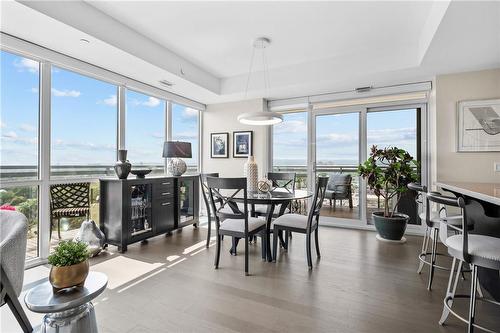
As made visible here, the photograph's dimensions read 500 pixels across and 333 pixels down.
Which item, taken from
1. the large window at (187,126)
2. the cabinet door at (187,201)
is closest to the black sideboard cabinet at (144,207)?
the cabinet door at (187,201)

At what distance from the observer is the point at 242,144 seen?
5199mm

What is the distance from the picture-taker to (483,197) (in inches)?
64.9

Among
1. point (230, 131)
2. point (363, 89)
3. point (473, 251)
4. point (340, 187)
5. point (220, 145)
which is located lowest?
point (473, 251)

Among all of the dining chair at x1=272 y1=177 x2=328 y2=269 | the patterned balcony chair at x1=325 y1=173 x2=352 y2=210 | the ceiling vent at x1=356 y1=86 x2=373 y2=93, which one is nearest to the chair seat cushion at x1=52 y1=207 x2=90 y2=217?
the dining chair at x1=272 y1=177 x2=328 y2=269

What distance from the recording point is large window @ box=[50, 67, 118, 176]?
10.3ft

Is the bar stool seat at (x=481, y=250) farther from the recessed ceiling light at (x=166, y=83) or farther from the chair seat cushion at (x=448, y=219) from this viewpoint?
the recessed ceiling light at (x=166, y=83)

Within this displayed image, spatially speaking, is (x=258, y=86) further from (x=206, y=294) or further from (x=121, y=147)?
(x=206, y=294)

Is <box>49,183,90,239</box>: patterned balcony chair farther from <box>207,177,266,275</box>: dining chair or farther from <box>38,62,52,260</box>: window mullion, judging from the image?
<box>207,177,266,275</box>: dining chair

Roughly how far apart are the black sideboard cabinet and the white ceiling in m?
1.64

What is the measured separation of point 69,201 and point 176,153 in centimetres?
157

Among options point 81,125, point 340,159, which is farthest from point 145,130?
point 340,159

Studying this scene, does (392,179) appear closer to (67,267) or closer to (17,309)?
(67,267)

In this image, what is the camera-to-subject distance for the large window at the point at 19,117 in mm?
2688

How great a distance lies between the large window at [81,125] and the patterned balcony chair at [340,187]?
3804 mm
